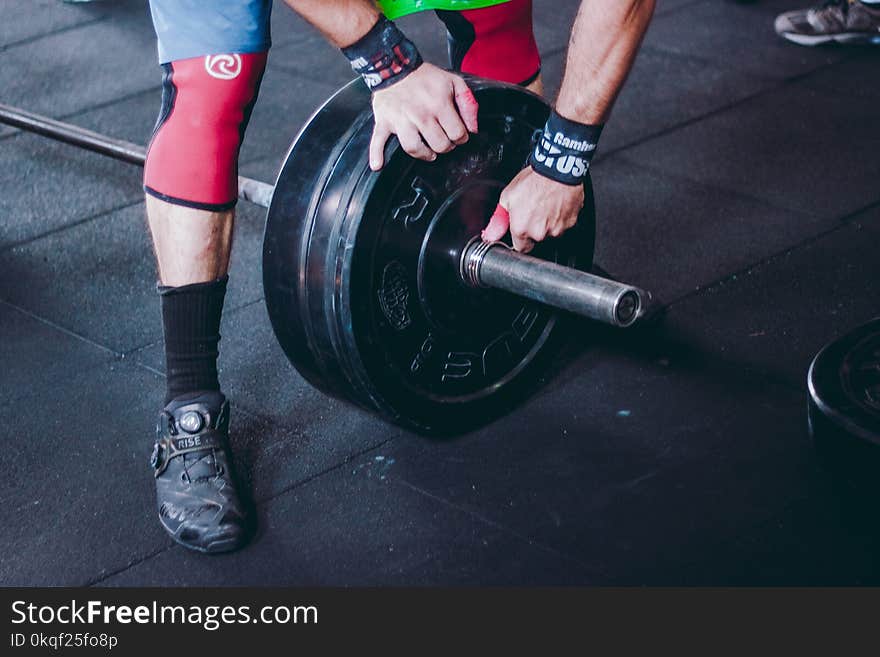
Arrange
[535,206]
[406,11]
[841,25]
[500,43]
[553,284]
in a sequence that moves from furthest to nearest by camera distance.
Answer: [841,25] → [500,43] → [406,11] → [535,206] → [553,284]

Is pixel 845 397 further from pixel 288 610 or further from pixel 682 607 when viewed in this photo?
pixel 288 610

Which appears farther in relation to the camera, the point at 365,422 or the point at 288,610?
the point at 365,422

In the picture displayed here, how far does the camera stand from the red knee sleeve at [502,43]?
5.29 ft

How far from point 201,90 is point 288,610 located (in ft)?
1.97

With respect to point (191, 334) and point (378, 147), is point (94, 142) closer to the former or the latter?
point (191, 334)

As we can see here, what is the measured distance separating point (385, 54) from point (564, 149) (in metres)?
0.23

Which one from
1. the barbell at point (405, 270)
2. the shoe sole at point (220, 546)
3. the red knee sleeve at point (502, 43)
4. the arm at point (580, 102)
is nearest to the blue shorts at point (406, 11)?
the red knee sleeve at point (502, 43)

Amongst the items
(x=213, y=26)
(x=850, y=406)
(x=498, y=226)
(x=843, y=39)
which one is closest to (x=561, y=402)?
(x=498, y=226)

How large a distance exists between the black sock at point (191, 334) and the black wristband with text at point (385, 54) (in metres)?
0.33

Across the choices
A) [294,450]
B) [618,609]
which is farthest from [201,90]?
[618,609]

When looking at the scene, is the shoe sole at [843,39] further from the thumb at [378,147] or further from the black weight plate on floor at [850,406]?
the thumb at [378,147]

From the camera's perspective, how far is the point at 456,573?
4.42ft

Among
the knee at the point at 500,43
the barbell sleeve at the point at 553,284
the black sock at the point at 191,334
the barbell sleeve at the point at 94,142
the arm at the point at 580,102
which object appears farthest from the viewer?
the barbell sleeve at the point at 94,142

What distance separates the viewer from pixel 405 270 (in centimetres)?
141
